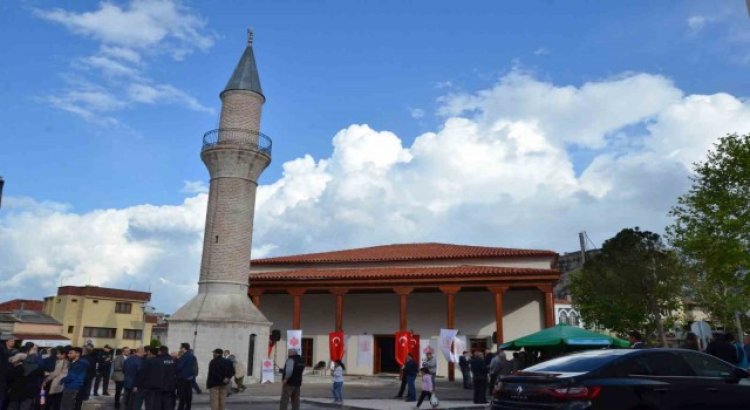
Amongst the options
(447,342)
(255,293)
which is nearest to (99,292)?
(255,293)

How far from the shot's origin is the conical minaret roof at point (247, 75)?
2272 cm

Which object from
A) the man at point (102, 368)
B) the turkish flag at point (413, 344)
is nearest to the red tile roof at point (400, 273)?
the turkish flag at point (413, 344)

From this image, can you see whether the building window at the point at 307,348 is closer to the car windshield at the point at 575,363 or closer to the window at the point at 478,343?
the window at the point at 478,343

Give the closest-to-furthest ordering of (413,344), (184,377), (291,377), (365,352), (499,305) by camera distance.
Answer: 1. (291,377)
2. (184,377)
3. (413,344)
4. (365,352)
5. (499,305)

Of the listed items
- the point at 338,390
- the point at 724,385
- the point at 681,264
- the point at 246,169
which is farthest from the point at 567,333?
the point at 681,264

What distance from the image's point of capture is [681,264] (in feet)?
100

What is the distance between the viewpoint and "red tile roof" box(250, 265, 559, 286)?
24.3m

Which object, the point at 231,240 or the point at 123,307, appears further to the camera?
the point at 123,307

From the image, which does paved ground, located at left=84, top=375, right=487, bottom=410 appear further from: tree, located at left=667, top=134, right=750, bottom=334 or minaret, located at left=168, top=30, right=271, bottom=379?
tree, located at left=667, top=134, right=750, bottom=334

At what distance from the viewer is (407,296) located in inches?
1038

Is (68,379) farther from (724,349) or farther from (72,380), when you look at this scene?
(724,349)

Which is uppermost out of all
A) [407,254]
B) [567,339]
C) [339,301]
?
[407,254]

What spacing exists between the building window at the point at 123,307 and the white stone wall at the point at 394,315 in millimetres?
26970

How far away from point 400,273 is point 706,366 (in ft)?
65.5
